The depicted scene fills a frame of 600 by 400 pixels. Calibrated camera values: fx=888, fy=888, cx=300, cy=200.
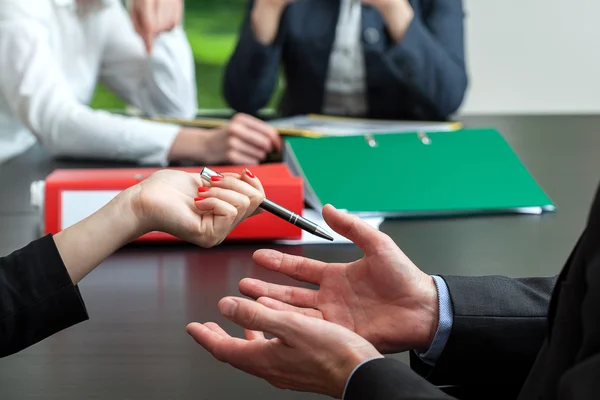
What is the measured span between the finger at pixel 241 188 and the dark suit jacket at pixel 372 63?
50.3 inches

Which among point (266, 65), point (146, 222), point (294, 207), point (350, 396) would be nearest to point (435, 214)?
point (294, 207)

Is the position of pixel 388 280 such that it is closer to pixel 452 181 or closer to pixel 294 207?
pixel 294 207

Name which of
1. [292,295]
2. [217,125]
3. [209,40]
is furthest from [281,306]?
[209,40]

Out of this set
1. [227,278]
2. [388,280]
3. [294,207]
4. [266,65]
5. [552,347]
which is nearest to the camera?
[552,347]

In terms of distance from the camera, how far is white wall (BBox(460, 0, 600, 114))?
4.43 m

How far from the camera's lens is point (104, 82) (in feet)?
8.87

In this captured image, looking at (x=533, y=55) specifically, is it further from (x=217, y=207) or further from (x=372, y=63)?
(x=217, y=207)

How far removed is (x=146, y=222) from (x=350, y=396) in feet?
1.20

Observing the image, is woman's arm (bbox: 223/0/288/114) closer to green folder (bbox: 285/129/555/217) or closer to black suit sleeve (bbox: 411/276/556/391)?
green folder (bbox: 285/129/555/217)

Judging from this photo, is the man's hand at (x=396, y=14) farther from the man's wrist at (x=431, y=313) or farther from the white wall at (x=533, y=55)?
the white wall at (x=533, y=55)

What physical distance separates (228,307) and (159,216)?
24 cm

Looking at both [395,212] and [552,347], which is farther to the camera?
[395,212]

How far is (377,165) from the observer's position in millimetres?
1709

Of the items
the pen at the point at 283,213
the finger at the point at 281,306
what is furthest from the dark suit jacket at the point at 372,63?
the finger at the point at 281,306
